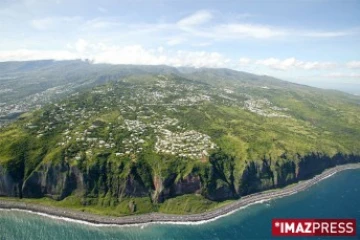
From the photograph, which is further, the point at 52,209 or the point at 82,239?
the point at 52,209

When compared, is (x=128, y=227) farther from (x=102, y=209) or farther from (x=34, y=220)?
(x=34, y=220)

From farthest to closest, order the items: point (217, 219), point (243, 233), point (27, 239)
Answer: point (217, 219) < point (243, 233) < point (27, 239)

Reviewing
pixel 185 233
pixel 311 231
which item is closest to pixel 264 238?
pixel 311 231

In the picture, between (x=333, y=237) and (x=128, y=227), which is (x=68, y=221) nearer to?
(x=128, y=227)

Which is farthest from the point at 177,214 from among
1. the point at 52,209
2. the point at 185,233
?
the point at 52,209

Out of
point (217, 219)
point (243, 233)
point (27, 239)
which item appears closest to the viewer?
point (27, 239)

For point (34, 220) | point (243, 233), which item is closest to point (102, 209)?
point (34, 220)

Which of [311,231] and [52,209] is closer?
[311,231]

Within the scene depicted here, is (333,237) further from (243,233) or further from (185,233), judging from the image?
(185,233)
